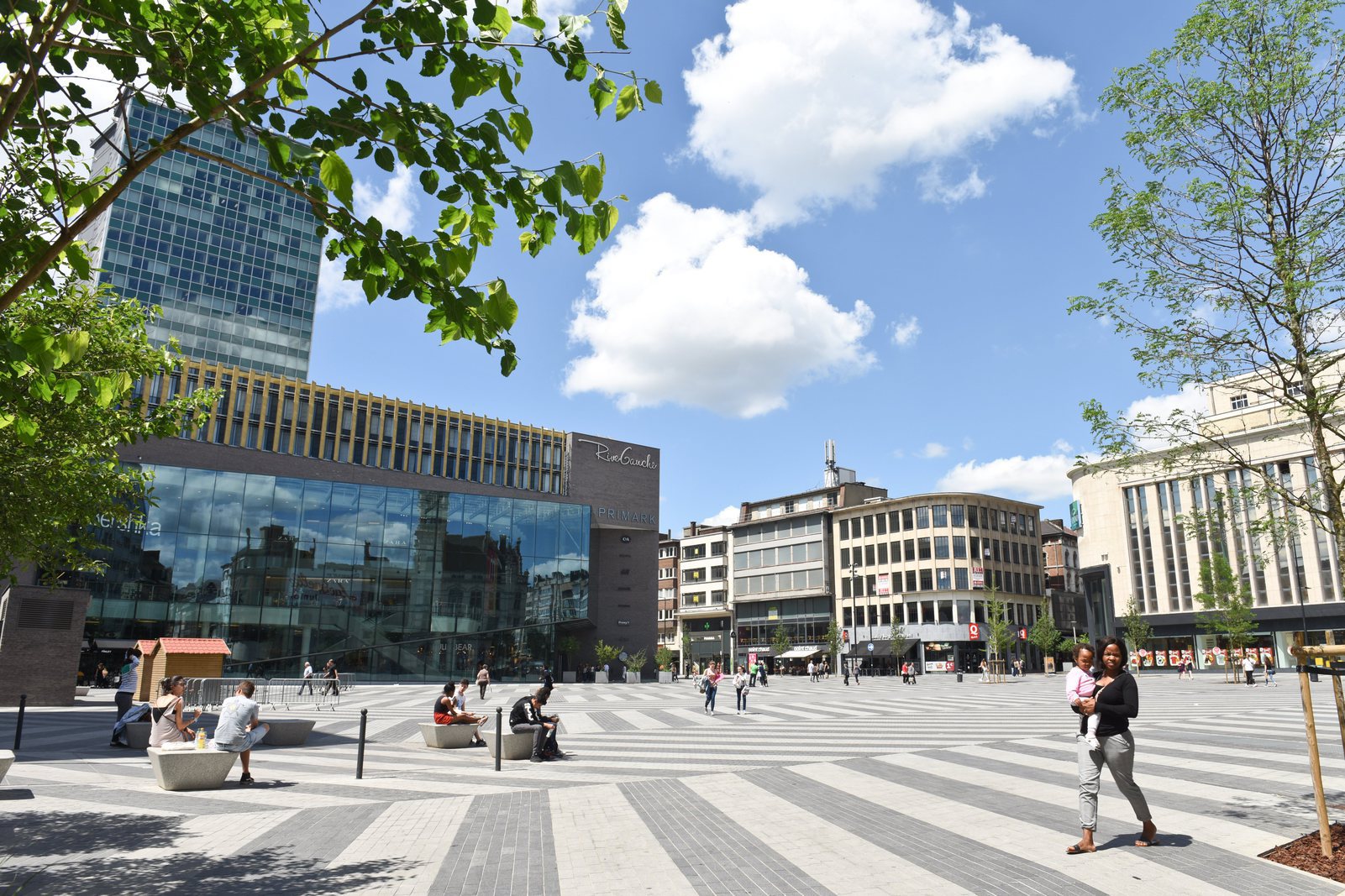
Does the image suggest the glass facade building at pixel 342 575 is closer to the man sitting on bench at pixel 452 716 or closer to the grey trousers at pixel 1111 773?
the man sitting on bench at pixel 452 716

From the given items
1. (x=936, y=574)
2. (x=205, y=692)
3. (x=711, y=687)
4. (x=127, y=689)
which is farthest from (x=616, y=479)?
(x=127, y=689)

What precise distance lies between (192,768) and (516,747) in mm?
5066

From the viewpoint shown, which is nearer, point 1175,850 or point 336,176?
point 336,176

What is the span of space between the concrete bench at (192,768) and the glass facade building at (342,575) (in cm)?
3535

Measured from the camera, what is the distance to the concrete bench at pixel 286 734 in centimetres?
1584

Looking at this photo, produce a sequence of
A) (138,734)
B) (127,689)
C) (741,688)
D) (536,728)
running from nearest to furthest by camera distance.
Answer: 1. (536,728)
2. (138,734)
3. (127,689)
4. (741,688)

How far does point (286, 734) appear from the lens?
15.9 m

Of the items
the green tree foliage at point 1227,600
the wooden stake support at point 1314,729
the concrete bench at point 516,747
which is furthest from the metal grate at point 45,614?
the green tree foliage at point 1227,600

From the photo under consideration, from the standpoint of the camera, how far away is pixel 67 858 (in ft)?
22.7

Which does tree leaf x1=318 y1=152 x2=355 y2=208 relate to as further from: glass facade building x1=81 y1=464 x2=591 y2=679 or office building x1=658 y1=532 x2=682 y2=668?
office building x1=658 y1=532 x2=682 y2=668

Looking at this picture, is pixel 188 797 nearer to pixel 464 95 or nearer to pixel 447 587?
pixel 464 95

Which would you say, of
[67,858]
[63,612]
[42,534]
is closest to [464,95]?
[67,858]

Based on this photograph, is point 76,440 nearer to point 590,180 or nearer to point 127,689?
point 127,689

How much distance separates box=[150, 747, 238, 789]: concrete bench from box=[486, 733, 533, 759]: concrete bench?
4.46 metres
